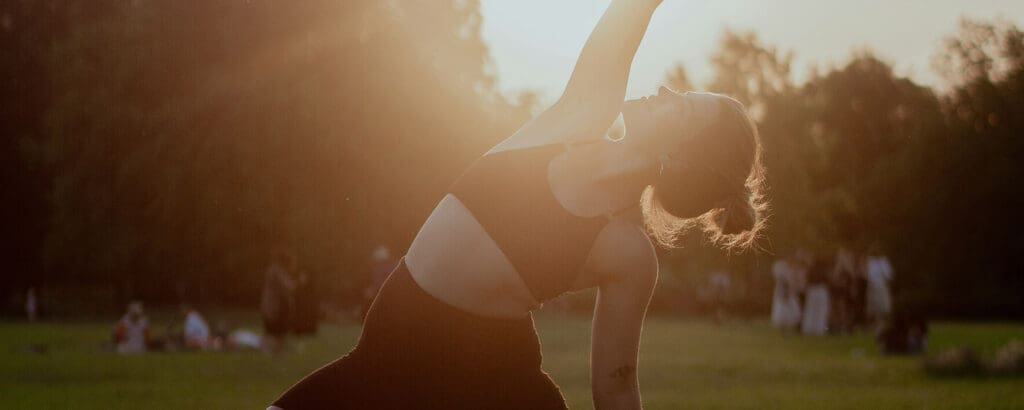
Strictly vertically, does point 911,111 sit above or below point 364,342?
above

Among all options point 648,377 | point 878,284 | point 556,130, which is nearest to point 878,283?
point 878,284

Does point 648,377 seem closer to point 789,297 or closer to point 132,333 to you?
point 132,333

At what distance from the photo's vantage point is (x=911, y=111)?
75.1 meters

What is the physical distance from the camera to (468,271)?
3.19m

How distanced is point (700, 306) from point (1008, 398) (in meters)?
42.1

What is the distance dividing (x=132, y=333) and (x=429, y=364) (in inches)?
899

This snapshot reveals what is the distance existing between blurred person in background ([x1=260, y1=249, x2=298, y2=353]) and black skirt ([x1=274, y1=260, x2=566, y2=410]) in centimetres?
2121

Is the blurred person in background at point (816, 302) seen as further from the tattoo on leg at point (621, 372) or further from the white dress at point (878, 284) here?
the tattoo on leg at point (621, 372)

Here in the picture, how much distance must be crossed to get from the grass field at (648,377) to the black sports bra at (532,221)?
10048mm

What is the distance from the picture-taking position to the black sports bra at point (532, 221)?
3129 millimetres

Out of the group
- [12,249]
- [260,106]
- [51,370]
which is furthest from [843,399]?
[12,249]

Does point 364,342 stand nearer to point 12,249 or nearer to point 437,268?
point 437,268

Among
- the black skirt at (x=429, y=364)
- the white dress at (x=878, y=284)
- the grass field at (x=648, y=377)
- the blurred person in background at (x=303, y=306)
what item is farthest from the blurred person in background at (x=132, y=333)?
the black skirt at (x=429, y=364)

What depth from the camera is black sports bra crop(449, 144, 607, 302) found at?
3129 millimetres
